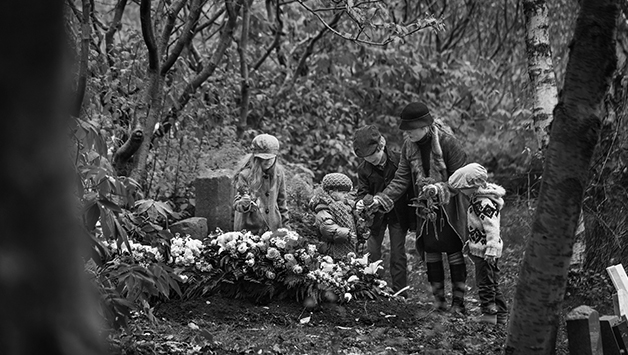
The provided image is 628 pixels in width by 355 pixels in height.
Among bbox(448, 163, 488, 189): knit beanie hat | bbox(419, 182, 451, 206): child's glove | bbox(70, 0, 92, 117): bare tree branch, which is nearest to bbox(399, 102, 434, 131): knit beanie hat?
bbox(419, 182, 451, 206): child's glove

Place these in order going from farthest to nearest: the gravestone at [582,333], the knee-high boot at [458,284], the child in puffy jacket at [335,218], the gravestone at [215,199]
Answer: the gravestone at [215,199] < the child in puffy jacket at [335,218] < the knee-high boot at [458,284] < the gravestone at [582,333]

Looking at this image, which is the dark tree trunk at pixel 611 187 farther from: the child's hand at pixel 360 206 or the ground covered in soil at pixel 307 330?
the child's hand at pixel 360 206

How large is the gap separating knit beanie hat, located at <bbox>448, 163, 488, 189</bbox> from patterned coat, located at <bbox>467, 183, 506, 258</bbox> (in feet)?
0.24

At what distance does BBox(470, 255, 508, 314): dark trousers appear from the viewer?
21.0 ft

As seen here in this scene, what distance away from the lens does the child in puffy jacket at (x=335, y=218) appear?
24.5 ft

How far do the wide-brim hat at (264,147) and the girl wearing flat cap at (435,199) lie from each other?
3.80ft

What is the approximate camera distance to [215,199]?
9055 millimetres

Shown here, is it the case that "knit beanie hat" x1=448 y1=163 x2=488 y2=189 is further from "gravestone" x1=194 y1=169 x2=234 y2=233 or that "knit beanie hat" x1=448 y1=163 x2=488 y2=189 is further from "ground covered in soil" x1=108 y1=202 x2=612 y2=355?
"gravestone" x1=194 y1=169 x2=234 y2=233

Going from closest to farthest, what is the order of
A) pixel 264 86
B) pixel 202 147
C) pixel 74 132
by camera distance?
pixel 74 132, pixel 202 147, pixel 264 86

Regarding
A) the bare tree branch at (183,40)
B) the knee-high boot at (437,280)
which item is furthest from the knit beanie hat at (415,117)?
the bare tree branch at (183,40)

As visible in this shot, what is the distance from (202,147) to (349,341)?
237 inches

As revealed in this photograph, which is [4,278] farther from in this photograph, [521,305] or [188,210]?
[188,210]

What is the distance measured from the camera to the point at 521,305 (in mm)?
3662

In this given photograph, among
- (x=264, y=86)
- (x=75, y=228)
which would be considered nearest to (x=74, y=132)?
(x=75, y=228)
